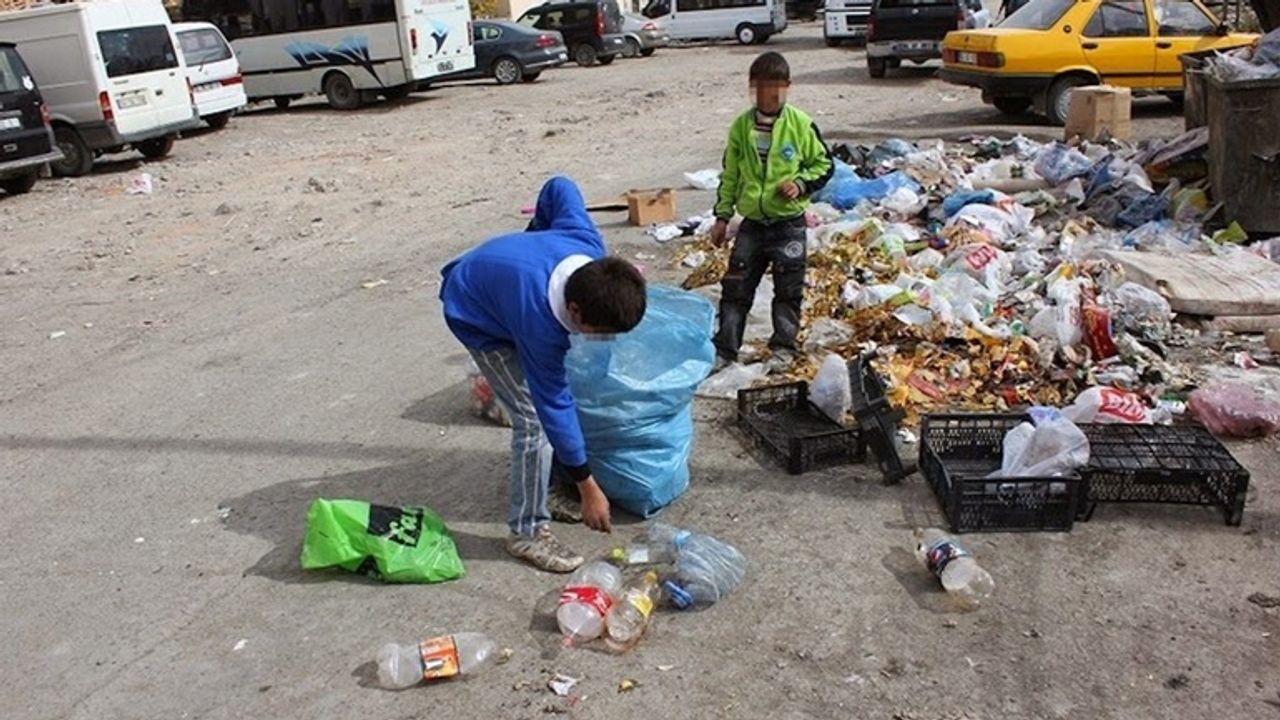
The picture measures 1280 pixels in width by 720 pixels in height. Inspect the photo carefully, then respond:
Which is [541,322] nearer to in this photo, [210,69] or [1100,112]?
[1100,112]

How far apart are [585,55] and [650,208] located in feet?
59.3

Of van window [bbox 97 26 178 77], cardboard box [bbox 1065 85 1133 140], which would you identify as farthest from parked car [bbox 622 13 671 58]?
cardboard box [bbox 1065 85 1133 140]

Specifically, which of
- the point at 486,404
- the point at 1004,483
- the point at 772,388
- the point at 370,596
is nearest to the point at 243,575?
the point at 370,596

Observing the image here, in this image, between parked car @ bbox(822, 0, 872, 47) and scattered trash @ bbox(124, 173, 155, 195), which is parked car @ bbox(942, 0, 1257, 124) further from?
parked car @ bbox(822, 0, 872, 47)

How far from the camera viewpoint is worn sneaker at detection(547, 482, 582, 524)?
14.1 ft

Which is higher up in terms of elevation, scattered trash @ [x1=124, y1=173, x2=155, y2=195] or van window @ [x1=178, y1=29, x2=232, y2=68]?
van window @ [x1=178, y1=29, x2=232, y2=68]

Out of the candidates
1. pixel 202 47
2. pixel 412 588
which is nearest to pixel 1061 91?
pixel 412 588

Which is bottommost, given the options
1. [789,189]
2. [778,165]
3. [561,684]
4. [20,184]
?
[561,684]

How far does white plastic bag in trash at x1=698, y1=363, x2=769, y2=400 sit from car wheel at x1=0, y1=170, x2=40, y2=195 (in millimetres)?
11486

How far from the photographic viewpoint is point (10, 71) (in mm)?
12664

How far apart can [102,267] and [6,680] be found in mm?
6883

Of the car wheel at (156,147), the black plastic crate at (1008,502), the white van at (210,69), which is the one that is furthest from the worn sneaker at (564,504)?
the white van at (210,69)

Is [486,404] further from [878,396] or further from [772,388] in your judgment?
[878,396]

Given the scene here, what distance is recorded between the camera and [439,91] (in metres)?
22.8
